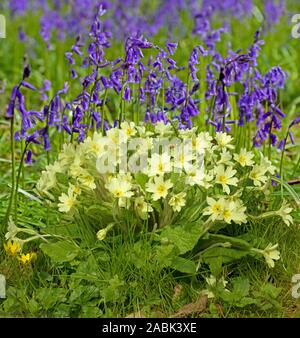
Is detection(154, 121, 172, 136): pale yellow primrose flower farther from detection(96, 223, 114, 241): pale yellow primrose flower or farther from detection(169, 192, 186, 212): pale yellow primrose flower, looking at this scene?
detection(96, 223, 114, 241): pale yellow primrose flower

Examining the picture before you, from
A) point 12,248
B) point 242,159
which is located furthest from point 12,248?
point 242,159

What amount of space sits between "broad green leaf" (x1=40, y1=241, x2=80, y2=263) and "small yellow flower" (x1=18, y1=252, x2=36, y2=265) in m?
0.10

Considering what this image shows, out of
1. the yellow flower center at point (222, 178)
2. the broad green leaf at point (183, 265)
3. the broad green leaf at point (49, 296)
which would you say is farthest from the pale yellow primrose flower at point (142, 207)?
the broad green leaf at point (49, 296)

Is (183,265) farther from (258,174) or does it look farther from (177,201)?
(258,174)

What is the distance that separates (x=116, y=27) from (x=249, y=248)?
444 cm

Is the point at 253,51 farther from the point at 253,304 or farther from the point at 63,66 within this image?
the point at 63,66

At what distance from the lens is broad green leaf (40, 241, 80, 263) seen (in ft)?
11.7

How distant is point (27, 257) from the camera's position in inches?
143

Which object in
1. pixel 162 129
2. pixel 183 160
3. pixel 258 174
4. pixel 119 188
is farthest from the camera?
pixel 162 129

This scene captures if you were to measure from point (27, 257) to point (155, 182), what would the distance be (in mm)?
668

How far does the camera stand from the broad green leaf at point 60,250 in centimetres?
356

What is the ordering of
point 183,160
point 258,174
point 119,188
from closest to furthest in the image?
point 119,188 < point 183,160 < point 258,174

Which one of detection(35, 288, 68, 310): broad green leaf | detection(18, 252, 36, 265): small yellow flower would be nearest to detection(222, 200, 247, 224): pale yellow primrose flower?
detection(35, 288, 68, 310): broad green leaf

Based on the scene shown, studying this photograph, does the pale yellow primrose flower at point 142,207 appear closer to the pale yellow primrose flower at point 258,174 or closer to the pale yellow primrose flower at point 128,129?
the pale yellow primrose flower at point 128,129
